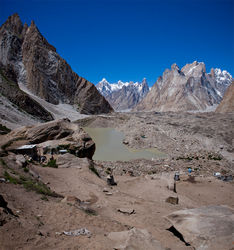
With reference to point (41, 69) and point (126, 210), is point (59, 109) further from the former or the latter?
point (126, 210)

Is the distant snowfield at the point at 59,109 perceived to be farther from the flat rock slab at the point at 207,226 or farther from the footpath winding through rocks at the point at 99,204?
the flat rock slab at the point at 207,226

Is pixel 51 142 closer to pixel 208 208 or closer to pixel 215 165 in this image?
pixel 208 208

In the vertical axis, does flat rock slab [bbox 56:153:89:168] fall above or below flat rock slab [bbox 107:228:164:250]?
above

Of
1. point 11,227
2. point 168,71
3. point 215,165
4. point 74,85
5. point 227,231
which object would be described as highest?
point 168,71

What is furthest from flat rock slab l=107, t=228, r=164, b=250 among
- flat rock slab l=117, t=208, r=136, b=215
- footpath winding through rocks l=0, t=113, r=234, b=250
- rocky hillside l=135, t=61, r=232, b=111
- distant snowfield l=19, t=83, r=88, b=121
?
rocky hillside l=135, t=61, r=232, b=111

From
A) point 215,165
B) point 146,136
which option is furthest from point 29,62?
point 215,165

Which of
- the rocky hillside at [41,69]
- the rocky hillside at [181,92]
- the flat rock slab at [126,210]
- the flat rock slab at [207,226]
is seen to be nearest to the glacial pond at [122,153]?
the flat rock slab at [126,210]

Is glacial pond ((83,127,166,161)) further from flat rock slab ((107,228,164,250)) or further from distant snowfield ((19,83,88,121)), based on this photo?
distant snowfield ((19,83,88,121))
